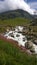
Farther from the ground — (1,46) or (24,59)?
(1,46)

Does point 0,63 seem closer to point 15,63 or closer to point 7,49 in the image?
point 15,63

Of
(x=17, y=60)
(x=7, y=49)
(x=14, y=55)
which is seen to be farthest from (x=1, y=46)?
(x=17, y=60)

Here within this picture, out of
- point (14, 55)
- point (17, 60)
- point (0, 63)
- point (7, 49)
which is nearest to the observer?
point (0, 63)

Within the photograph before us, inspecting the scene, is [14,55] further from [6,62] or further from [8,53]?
[6,62]

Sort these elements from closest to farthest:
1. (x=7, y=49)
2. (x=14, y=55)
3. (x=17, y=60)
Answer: (x=17, y=60) → (x=14, y=55) → (x=7, y=49)

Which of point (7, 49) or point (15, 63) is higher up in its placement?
point (7, 49)

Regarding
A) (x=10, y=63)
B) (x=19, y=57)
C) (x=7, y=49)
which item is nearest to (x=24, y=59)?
(x=19, y=57)

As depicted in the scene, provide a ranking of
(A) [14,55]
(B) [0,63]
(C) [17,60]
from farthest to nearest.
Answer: (A) [14,55] < (C) [17,60] < (B) [0,63]

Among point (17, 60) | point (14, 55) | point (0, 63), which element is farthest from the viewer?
point (14, 55)

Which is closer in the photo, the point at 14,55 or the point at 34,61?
the point at 34,61
